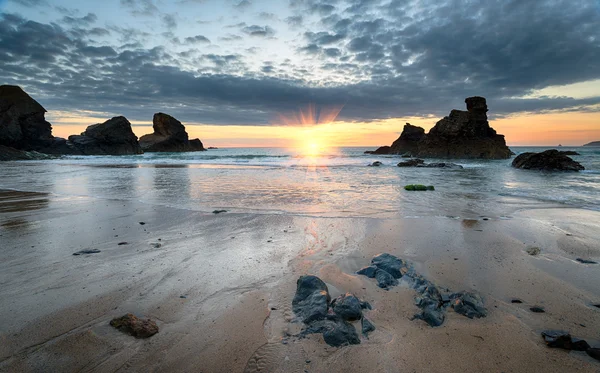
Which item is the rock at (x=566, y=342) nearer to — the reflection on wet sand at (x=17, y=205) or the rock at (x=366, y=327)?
the rock at (x=366, y=327)

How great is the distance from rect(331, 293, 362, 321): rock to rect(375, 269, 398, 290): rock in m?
0.60

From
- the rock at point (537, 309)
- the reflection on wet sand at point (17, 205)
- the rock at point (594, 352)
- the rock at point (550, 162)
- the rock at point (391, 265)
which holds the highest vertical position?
the rock at point (550, 162)

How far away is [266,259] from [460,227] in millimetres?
3926

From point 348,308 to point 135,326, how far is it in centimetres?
176

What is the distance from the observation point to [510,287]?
3.12 metres

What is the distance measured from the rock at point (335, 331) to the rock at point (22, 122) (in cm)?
6079

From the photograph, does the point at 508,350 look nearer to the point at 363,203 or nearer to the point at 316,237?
the point at 316,237

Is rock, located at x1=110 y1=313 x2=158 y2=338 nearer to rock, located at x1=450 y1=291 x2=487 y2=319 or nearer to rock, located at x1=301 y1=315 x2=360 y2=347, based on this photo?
rock, located at x1=301 y1=315 x2=360 y2=347

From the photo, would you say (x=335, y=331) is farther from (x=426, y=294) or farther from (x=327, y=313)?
(x=426, y=294)

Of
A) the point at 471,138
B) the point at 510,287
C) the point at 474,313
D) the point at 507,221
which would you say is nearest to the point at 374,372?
the point at 474,313

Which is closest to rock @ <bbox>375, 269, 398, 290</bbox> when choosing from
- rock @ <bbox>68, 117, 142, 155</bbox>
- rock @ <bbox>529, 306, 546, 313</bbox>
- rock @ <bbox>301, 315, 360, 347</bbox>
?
rock @ <bbox>301, 315, 360, 347</bbox>

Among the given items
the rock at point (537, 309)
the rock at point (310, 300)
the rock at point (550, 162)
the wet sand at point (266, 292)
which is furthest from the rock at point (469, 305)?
the rock at point (550, 162)

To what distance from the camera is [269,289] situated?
3.07 metres

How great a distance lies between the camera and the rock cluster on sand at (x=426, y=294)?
2.58m
